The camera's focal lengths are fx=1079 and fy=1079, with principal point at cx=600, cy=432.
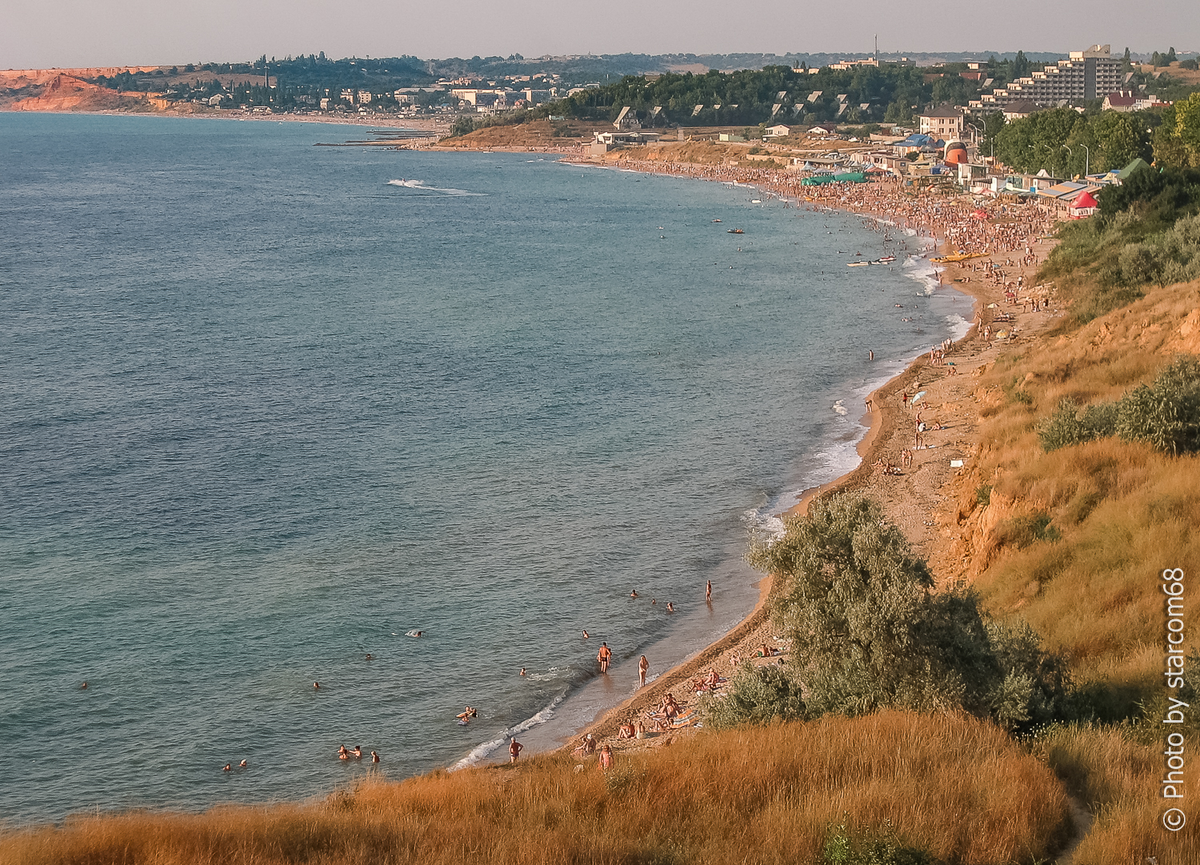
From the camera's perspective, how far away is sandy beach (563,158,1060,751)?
22594 millimetres

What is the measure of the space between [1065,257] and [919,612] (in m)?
50.5

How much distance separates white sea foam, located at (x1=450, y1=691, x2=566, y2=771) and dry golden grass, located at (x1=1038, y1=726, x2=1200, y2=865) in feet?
37.8

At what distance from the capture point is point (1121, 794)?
10016mm

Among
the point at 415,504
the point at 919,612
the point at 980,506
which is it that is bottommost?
the point at 415,504

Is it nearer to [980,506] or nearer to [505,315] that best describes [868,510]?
[980,506]

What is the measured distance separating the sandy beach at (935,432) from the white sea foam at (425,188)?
213 ft

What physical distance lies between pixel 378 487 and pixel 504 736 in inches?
589

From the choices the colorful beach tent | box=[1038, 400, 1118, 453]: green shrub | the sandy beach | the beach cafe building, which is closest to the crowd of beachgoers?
the sandy beach

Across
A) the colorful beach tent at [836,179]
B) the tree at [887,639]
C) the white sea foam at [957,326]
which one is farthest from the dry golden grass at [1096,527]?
the colorful beach tent at [836,179]

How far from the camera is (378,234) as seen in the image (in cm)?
10069

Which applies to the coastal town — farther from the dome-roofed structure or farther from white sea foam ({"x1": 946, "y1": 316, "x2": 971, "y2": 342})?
the dome-roofed structure

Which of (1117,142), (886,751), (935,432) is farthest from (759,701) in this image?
(1117,142)

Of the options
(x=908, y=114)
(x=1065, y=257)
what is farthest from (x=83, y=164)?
(x=1065, y=257)

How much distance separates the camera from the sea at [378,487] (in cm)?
2181
